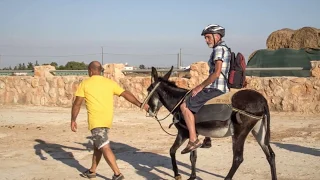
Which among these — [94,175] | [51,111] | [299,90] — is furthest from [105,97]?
[51,111]

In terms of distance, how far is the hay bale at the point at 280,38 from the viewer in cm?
2258

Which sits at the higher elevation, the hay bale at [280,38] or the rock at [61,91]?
the hay bale at [280,38]

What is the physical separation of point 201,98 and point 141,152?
11.0ft

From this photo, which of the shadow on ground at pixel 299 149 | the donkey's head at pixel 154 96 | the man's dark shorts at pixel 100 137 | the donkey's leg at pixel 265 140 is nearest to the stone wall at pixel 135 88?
the shadow on ground at pixel 299 149

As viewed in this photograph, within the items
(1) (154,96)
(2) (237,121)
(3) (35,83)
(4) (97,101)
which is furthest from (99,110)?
(3) (35,83)

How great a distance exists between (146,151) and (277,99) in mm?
7154

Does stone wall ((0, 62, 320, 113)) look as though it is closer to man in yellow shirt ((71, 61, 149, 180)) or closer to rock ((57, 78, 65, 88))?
rock ((57, 78, 65, 88))

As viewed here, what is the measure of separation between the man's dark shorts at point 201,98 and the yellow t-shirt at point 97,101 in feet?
4.14

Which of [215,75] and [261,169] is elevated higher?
[215,75]

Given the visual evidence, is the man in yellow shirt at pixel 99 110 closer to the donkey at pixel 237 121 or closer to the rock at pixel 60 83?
the donkey at pixel 237 121

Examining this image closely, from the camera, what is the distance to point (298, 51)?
1920cm

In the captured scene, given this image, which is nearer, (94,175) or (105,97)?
(105,97)

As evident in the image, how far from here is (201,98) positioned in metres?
6.27

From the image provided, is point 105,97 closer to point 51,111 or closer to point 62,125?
point 62,125
